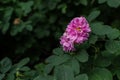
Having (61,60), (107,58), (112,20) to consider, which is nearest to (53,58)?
(61,60)

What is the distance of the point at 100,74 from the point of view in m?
2.35

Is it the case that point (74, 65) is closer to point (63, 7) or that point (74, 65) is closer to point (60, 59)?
point (60, 59)

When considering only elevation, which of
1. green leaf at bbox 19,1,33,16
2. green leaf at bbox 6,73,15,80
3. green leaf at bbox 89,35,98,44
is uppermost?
green leaf at bbox 19,1,33,16


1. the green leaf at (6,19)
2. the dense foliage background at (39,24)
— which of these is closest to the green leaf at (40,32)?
the dense foliage background at (39,24)

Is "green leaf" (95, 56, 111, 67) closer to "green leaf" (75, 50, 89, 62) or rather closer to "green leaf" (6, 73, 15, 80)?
"green leaf" (75, 50, 89, 62)

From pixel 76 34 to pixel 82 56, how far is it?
13cm

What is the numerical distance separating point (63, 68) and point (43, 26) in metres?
1.82

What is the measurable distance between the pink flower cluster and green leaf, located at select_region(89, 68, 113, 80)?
0.72 feet

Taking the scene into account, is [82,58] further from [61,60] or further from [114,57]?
[114,57]

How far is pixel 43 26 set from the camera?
3781 millimetres

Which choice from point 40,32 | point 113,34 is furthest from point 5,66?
point 40,32

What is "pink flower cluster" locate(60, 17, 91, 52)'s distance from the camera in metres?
2.27

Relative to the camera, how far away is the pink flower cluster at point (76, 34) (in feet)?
7.43

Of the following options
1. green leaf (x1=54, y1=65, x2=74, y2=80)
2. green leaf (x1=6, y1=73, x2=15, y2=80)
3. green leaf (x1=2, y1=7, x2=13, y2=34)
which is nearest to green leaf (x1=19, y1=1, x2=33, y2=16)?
green leaf (x1=2, y1=7, x2=13, y2=34)
